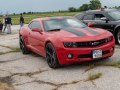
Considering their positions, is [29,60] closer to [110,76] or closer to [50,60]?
[50,60]

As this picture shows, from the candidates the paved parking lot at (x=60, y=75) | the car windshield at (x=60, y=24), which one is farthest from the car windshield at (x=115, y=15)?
the car windshield at (x=60, y=24)

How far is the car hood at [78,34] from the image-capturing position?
312 inches

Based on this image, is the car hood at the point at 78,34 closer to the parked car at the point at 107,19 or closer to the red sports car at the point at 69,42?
the red sports car at the point at 69,42

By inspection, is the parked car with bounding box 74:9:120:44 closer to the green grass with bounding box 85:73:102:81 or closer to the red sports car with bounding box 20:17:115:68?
the red sports car with bounding box 20:17:115:68

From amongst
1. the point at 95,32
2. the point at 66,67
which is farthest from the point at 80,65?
the point at 95,32

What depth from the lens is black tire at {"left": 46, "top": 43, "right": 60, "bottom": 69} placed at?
805cm

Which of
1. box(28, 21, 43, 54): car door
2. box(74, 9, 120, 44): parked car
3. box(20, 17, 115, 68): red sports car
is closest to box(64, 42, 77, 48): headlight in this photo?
box(20, 17, 115, 68): red sports car

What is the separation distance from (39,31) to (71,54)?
1758 mm

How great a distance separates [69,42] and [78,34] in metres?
0.49

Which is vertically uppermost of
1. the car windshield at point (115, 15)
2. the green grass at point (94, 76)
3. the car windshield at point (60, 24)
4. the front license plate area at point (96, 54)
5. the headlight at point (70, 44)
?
the car windshield at point (60, 24)

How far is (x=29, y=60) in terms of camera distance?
9.84 metres

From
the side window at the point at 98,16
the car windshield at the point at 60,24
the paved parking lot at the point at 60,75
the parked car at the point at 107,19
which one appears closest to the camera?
the paved parking lot at the point at 60,75

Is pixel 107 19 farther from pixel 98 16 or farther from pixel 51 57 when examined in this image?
pixel 51 57

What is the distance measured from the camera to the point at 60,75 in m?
7.50
